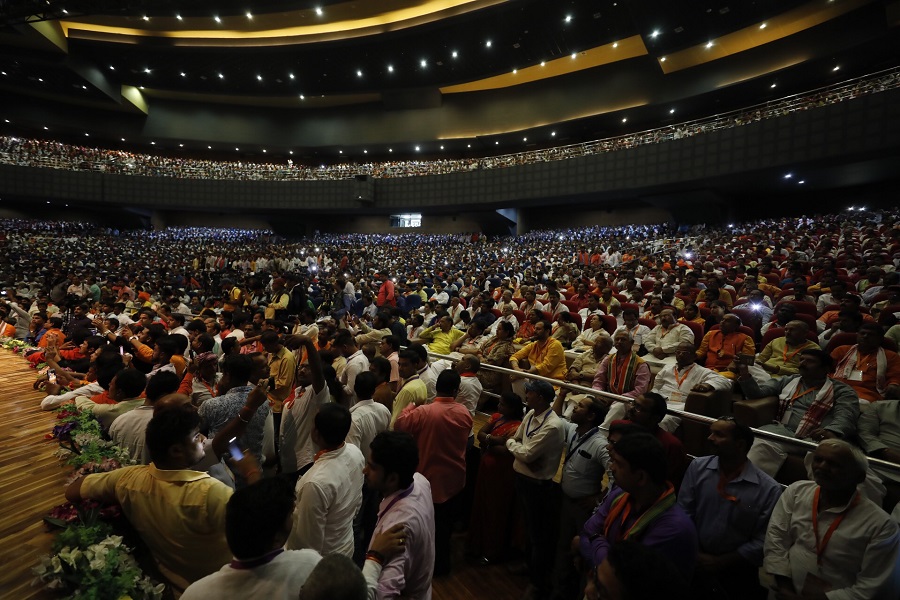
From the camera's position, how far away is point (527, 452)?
275cm

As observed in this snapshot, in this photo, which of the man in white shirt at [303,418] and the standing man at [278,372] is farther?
the standing man at [278,372]

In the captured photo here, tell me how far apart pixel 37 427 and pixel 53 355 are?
2190mm

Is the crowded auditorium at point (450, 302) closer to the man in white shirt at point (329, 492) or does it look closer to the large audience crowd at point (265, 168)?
the man in white shirt at point (329, 492)

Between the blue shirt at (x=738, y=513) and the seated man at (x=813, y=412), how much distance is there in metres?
0.68

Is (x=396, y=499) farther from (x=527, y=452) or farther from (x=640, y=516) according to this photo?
(x=527, y=452)

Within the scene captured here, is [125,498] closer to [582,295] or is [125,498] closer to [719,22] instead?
[582,295]

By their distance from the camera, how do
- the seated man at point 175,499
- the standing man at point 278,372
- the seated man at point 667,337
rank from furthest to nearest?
the seated man at point 667,337
the standing man at point 278,372
the seated man at point 175,499

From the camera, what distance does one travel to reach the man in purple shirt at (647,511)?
171 centimetres

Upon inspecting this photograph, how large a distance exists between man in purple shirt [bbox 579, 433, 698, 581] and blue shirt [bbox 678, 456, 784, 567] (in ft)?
1.71

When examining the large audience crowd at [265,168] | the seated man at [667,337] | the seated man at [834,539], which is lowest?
the seated man at [834,539]

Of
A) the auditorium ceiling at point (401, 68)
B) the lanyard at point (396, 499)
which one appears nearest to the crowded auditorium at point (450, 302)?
the lanyard at point (396, 499)

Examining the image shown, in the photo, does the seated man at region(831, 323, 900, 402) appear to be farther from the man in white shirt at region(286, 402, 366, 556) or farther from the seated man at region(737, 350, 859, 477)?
the man in white shirt at region(286, 402, 366, 556)

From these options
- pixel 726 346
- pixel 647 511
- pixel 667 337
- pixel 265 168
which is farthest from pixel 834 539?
pixel 265 168

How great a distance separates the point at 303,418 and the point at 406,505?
1.70 m
